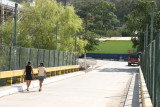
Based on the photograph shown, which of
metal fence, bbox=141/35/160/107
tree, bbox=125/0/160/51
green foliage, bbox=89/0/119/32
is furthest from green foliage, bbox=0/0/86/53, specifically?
green foliage, bbox=89/0/119/32

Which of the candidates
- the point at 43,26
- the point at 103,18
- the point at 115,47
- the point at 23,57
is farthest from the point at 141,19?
the point at 103,18

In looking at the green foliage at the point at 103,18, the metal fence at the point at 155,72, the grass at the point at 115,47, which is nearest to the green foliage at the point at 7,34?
the metal fence at the point at 155,72

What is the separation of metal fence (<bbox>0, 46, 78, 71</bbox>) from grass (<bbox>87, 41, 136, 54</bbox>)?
6169 centimetres

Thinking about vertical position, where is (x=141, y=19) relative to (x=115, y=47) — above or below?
above

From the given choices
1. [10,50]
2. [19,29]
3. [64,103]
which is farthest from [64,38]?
[64,103]

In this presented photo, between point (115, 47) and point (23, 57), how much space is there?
249 ft

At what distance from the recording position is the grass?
97.1 meters

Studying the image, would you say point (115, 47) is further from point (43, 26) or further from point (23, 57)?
point (23, 57)

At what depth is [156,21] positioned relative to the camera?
175ft

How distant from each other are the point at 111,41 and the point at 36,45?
5711 cm

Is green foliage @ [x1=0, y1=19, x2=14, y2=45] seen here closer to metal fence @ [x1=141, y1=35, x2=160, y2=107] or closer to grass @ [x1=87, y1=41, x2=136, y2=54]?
metal fence @ [x1=141, y1=35, x2=160, y2=107]

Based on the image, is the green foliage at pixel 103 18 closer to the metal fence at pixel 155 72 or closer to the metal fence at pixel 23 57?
the metal fence at pixel 23 57

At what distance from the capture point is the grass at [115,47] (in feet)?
318

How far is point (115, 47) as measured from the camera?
323 feet
